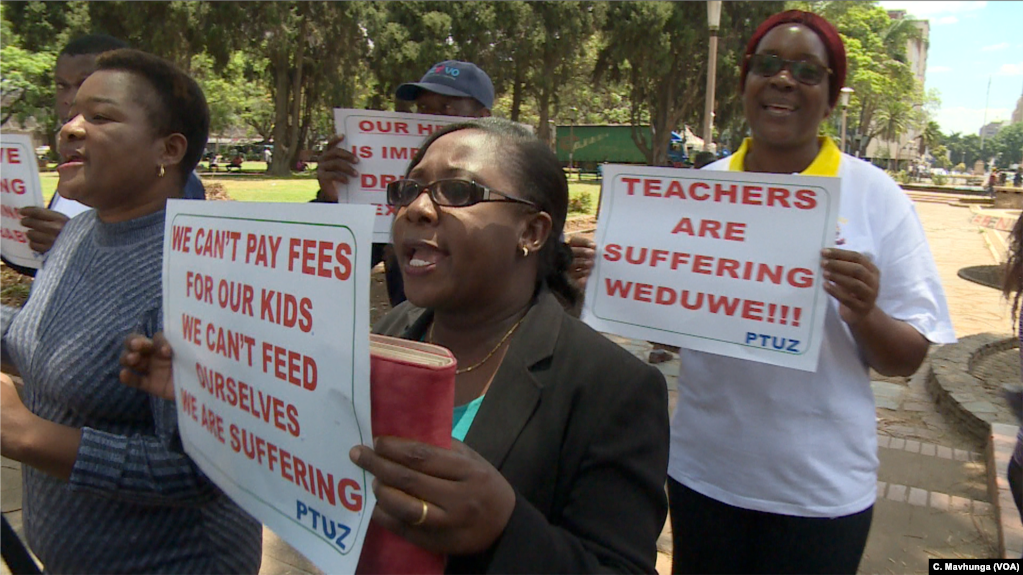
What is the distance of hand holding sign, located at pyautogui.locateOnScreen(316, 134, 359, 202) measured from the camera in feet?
9.21

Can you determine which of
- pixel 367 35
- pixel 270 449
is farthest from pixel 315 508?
pixel 367 35

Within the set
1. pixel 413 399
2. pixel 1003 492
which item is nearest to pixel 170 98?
pixel 413 399

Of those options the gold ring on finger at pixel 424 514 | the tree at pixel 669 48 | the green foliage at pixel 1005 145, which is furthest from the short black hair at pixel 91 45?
the green foliage at pixel 1005 145

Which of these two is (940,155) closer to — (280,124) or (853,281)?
(280,124)

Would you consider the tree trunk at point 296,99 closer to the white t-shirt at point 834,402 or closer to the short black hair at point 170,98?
the short black hair at point 170,98

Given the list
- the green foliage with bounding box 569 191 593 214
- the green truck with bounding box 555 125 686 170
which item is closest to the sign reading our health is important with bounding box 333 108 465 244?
the green foliage with bounding box 569 191 593 214

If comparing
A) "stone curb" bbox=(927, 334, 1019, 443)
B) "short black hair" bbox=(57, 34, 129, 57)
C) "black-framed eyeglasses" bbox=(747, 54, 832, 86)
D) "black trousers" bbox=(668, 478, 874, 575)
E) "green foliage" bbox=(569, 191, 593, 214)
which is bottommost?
"stone curb" bbox=(927, 334, 1019, 443)

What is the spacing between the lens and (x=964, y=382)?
596 centimetres

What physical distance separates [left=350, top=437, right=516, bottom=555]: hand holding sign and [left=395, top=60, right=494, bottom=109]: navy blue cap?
249cm

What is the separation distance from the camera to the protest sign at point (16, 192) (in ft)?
9.18

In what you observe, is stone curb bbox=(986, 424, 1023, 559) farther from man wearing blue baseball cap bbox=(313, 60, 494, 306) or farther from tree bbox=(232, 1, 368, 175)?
tree bbox=(232, 1, 368, 175)

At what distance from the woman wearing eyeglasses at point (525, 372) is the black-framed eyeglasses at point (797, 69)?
0.75 metres

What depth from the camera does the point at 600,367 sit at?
135 cm

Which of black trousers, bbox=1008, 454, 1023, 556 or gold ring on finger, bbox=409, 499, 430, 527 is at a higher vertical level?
gold ring on finger, bbox=409, 499, 430, 527
